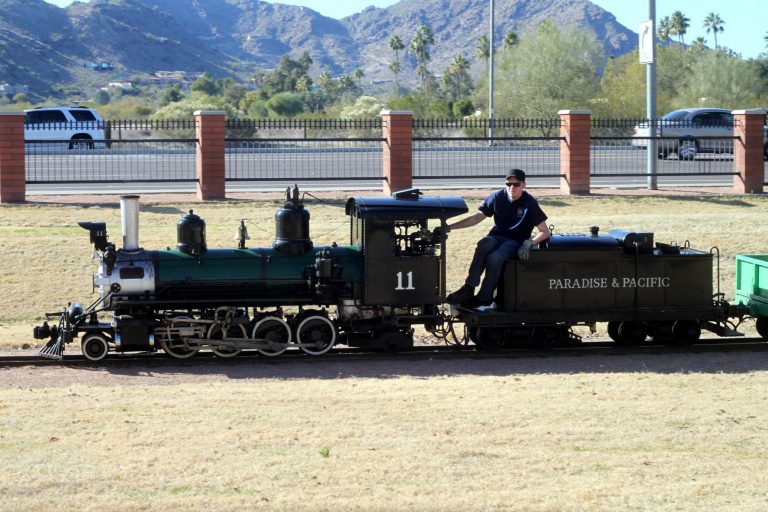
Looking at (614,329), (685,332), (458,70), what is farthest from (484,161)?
(458,70)

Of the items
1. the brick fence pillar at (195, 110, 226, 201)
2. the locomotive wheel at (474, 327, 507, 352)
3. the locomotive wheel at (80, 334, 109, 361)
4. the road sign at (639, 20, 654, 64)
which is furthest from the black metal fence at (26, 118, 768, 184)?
the locomotive wheel at (80, 334, 109, 361)

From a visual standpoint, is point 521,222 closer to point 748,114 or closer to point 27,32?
point 748,114

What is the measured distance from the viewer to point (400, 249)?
14.7 m

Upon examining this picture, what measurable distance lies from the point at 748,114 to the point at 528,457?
73.9 feet

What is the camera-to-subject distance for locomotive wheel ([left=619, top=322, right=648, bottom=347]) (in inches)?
619

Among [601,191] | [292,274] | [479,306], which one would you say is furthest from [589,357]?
[601,191]

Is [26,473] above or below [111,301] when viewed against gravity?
below

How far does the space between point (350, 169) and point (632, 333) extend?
2038 centimetres

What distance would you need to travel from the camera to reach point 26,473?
960 centimetres

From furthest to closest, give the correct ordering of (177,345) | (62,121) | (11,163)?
(62,121) < (11,163) < (177,345)

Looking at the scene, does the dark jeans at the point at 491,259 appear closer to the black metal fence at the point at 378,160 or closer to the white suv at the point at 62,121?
the black metal fence at the point at 378,160

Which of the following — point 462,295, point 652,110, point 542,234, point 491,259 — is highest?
point 652,110

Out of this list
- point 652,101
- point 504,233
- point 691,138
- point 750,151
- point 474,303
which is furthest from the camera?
point 652,101

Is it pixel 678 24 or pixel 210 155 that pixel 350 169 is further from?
pixel 678 24
